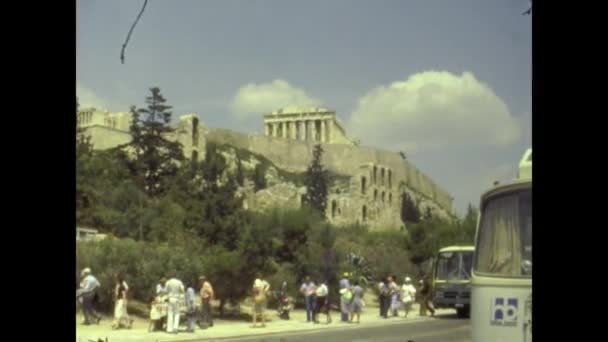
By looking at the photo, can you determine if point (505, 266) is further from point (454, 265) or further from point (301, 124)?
point (301, 124)

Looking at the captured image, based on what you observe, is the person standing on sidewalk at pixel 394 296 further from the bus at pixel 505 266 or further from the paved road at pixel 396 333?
the bus at pixel 505 266

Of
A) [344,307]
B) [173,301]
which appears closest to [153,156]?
[173,301]

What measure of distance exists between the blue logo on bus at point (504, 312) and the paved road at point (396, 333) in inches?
84.7

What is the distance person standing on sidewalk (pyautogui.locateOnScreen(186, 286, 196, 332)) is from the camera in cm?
1454

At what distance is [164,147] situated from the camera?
21312 mm

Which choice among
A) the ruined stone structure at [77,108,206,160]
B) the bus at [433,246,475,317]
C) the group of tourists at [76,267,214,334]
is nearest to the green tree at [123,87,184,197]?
the ruined stone structure at [77,108,206,160]

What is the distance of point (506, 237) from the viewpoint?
535 centimetres

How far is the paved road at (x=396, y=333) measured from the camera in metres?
8.54

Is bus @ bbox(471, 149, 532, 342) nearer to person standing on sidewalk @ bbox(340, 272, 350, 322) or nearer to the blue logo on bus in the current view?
→ the blue logo on bus

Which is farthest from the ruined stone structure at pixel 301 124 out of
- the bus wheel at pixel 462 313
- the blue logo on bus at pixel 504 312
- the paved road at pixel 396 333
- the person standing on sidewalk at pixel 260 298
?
the blue logo on bus at pixel 504 312

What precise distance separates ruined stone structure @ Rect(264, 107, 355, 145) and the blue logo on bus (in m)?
9.81

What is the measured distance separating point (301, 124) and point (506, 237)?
1416cm

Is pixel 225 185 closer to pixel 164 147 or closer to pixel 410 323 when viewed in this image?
pixel 164 147
